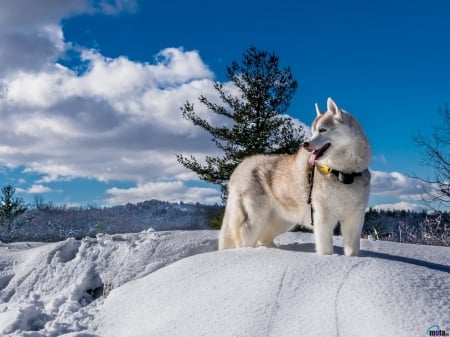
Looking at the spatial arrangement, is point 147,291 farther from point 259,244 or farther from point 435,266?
point 435,266

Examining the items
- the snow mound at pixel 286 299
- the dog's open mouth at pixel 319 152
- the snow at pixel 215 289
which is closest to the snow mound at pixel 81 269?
the snow at pixel 215 289

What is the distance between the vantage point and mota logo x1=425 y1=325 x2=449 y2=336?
4.08 meters

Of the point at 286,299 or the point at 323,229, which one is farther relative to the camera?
the point at 323,229

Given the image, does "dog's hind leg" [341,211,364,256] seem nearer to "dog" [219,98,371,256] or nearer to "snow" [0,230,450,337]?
"dog" [219,98,371,256]

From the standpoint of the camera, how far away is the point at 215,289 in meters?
5.68

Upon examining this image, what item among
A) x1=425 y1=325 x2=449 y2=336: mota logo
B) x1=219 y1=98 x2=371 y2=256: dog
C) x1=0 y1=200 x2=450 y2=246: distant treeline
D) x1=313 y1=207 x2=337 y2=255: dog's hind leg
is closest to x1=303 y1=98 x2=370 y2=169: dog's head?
x1=219 y1=98 x2=371 y2=256: dog

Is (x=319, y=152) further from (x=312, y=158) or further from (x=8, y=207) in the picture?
(x=8, y=207)

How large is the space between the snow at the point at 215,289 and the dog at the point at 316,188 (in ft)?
1.37

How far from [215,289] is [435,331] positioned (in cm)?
229

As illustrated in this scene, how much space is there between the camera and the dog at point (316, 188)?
6027 millimetres

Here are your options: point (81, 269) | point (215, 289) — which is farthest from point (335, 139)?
point (81, 269)

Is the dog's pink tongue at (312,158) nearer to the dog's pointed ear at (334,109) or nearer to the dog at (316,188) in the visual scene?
the dog at (316,188)

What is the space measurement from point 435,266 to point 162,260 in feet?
12.0

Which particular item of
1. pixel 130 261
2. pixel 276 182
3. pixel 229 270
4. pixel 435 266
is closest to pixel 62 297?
pixel 130 261
